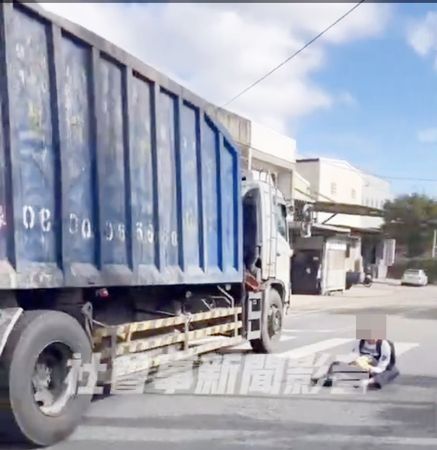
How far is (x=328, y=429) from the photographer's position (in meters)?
6.53

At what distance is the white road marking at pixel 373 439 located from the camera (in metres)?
6.07

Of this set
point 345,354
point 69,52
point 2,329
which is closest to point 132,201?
point 69,52

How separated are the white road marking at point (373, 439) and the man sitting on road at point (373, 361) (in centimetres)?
225

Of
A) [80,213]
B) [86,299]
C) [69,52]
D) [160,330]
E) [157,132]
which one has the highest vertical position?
[69,52]

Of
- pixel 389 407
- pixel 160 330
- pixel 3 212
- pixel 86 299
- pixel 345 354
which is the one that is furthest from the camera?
pixel 345 354

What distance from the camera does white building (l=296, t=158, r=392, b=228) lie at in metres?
50.3

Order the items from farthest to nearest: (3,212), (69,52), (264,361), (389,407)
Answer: (264,361) < (389,407) < (69,52) < (3,212)

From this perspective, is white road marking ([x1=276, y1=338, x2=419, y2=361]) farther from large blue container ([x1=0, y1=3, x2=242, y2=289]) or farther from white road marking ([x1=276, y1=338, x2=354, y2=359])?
large blue container ([x1=0, y1=3, x2=242, y2=289])

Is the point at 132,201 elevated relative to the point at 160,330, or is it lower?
elevated

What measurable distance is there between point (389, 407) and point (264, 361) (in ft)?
10.3

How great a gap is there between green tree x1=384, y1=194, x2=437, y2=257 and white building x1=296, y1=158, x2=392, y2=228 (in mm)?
1801

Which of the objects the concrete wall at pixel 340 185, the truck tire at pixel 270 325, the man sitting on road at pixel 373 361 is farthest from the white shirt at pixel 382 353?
the concrete wall at pixel 340 185

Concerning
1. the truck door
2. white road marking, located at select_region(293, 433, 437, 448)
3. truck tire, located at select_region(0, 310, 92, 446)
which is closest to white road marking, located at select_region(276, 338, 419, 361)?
the truck door

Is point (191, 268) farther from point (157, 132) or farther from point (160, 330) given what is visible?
point (157, 132)
